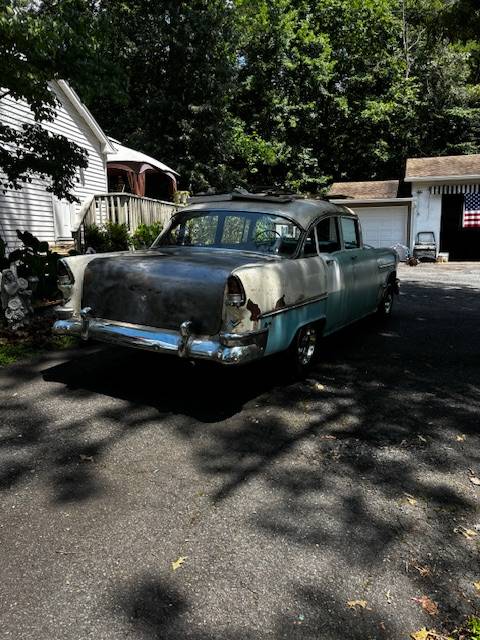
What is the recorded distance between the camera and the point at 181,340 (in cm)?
402

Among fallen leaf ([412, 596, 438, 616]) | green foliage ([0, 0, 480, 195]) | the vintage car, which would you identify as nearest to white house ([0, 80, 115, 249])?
the vintage car

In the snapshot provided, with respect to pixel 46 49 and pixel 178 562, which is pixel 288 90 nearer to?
pixel 46 49

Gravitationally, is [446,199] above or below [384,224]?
above

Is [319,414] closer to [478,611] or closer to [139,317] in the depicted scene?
[139,317]

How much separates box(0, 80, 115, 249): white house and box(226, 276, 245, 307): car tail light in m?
9.32

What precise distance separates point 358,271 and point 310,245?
3.96ft

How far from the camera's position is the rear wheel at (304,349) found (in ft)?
16.0

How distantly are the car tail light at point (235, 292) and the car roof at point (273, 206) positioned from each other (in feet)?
4.88

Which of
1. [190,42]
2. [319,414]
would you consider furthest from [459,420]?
[190,42]

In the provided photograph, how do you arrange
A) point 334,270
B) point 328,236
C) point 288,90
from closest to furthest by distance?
point 334,270 → point 328,236 → point 288,90

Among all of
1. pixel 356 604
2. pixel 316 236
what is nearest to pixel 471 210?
pixel 316 236

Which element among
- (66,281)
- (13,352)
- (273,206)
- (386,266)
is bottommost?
(13,352)

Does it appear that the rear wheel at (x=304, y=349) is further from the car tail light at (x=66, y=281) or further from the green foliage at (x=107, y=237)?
the green foliage at (x=107, y=237)

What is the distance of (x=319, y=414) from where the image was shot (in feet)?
13.8
